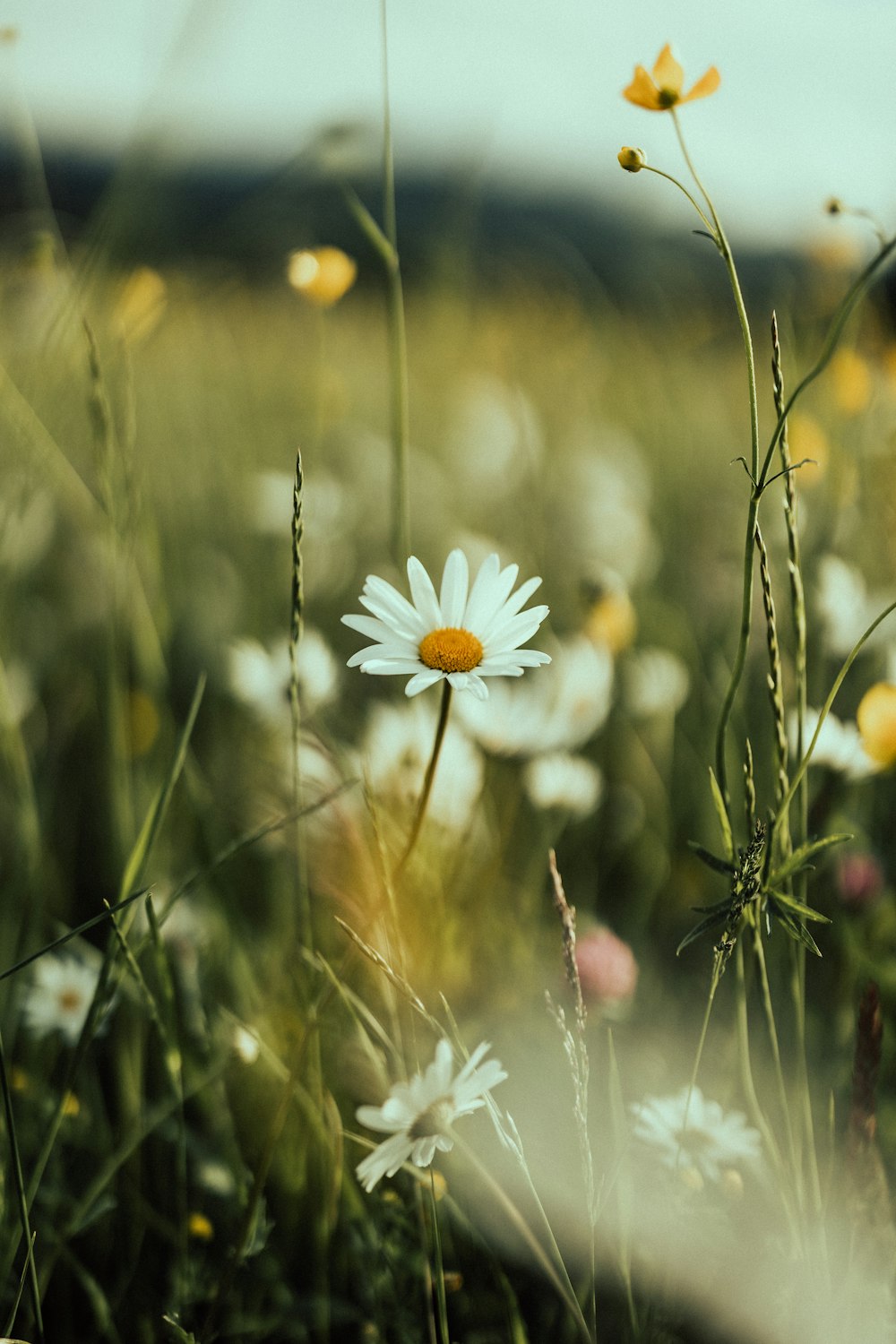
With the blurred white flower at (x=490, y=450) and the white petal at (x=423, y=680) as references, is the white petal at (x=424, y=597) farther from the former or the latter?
the blurred white flower at (x=490, y=450)

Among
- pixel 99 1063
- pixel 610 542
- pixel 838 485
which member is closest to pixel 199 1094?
pixel 99 1063

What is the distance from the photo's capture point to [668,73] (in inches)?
16.8

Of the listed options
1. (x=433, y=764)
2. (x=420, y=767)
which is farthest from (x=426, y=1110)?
(x=420, y=767)

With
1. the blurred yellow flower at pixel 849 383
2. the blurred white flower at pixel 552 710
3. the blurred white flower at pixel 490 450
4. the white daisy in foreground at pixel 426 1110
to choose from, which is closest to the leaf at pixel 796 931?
the white daisy in foreground at pixel 426 1110

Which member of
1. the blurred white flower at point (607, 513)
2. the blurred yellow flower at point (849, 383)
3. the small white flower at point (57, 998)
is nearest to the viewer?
the small white flower at point (57, 998)

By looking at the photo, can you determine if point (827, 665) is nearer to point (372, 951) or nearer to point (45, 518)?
point (372, 951)

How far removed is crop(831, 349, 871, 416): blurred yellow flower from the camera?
1104 millimetres

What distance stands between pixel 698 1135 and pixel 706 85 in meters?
0.50

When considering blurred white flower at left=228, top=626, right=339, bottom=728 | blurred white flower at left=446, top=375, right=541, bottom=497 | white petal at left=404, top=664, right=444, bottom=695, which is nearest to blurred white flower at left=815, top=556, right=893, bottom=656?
blurred white flower at left=228, top=626, right=339, bottom=728

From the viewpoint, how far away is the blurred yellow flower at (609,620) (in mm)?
950

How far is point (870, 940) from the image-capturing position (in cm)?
73

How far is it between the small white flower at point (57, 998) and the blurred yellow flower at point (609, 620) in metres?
0.52

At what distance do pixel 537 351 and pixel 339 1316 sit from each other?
2765 mm

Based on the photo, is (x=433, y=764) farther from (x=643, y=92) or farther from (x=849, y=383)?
(x=849, y=383)
